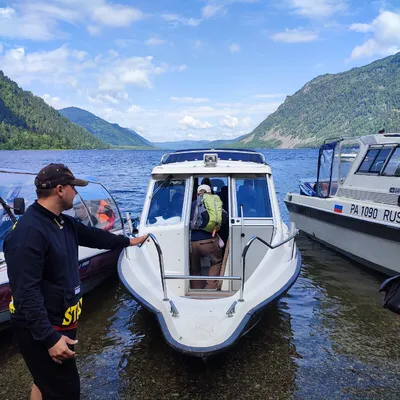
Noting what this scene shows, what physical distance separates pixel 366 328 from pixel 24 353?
524 centimetres

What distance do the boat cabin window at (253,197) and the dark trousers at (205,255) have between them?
67 centimetres

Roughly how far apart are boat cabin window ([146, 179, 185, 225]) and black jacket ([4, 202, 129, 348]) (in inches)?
143

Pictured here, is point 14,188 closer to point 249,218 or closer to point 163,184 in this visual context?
point 163,184

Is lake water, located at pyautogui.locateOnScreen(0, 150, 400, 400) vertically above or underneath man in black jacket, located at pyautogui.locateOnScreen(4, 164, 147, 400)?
underneath

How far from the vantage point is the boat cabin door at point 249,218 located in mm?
6355

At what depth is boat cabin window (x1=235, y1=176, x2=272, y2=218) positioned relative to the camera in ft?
22.2

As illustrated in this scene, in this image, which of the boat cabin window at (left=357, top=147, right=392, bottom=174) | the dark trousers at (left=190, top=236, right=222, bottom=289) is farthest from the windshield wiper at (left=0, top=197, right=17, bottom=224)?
the boat cabin window at (left=357, top=147, right=392, bottom=174)

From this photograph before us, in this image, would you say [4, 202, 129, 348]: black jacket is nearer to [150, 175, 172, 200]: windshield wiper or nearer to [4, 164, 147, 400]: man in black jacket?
[4, 164, 147, 400]: man in black jacket

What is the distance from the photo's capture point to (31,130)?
168875mm

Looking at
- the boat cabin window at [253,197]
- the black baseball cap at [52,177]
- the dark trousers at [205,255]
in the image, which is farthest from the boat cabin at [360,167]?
the black baseball cap at [52,177]

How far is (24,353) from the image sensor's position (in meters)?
2.81

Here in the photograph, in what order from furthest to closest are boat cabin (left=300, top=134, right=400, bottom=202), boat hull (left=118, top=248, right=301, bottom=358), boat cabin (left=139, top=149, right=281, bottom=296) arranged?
boat cabin (left=300, top=134, right=400, bottom=202) < boat cabin (left=139, top=149, right=281, bottom=296) < boat hull (left=118, top=248, right=301, bottom=358)

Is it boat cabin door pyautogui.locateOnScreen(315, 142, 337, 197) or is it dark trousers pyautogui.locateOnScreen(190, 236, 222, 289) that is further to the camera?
boat cabin door pyautogui.locateOnScreen(315, 142, 337, 197)

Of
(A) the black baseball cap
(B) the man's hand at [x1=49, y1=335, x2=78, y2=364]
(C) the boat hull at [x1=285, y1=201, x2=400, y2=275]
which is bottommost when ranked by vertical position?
(C) the boat hull at [x1=285, y1=201, x2=400, y2=275]
